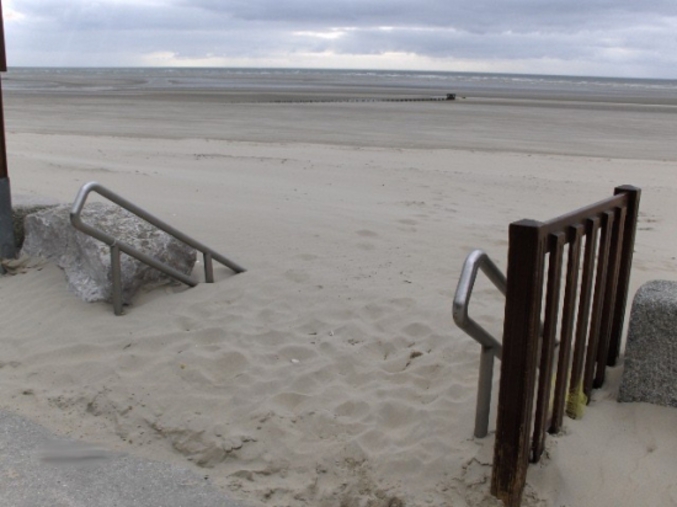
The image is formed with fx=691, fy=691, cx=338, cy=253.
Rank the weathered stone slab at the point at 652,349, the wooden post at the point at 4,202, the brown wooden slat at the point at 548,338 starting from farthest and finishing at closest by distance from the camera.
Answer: the wooden post at the point at 4,202, the weathered stone slab at the point at 652,349, the brown wooden slat at the point at 548,338

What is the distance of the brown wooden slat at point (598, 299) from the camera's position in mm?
3043

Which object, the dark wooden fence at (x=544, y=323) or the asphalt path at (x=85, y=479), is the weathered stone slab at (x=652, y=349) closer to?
the dark wooden fence at (x=544, y=323)

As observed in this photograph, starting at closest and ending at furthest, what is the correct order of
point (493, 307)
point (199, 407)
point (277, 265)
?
point (199, 407), point (493, 307), point (277, 265)

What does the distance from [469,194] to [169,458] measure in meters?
6.44

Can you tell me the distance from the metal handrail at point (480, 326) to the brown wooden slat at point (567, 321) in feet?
0.84

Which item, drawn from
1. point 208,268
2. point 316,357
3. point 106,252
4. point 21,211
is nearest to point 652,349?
point 316,357

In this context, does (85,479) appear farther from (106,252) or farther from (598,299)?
(598,299)

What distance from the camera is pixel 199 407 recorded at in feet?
11.4

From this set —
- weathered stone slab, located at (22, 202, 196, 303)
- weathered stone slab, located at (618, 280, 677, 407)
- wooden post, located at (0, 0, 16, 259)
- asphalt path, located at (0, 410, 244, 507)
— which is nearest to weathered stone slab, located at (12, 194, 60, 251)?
wooden post, located at (0, 0, 16, 259)

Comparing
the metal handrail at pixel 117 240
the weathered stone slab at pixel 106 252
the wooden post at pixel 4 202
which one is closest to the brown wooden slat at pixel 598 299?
the metal handrail at pixel 117 240

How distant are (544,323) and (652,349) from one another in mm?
→ 795

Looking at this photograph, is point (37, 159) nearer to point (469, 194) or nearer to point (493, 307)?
point (469, 194)

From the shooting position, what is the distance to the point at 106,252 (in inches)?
182

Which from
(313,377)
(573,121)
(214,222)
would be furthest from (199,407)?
(573,121)
